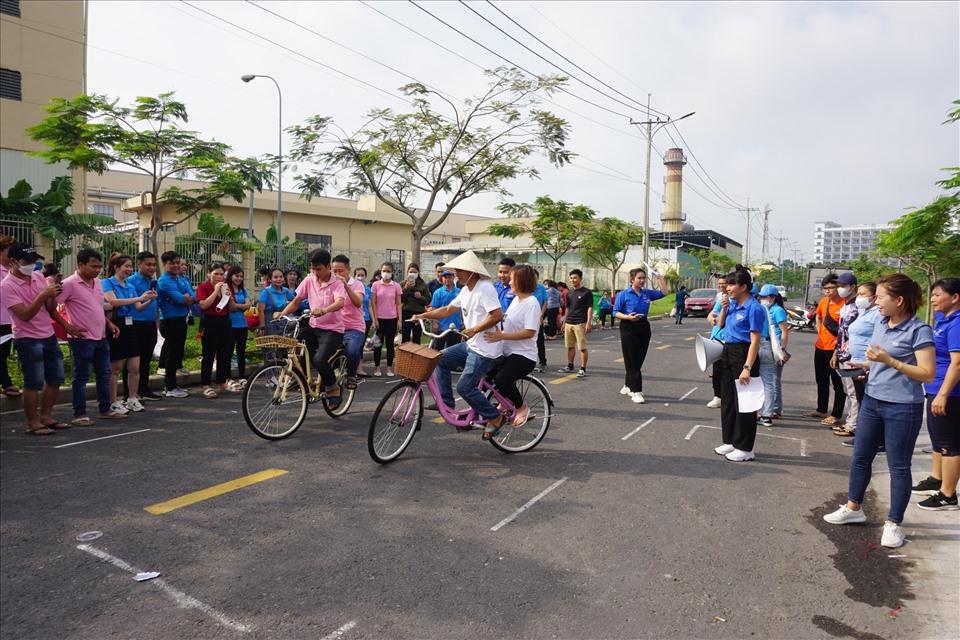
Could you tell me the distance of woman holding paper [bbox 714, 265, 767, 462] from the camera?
628 centimetres

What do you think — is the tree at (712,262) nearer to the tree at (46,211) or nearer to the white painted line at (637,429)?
the tree at (46,211)

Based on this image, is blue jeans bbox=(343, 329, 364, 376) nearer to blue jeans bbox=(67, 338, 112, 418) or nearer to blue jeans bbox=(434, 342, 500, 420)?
blue jeans bbox=(434, 342, 500, 420)

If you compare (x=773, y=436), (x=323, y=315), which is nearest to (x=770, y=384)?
(x=773, y=436)

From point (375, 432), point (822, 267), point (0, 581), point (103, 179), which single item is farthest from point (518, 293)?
point (103, 179)

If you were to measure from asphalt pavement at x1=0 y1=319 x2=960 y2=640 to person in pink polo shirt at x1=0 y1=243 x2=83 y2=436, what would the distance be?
1.28 feet

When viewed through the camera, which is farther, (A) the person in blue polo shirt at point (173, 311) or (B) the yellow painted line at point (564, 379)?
(B) the yellow painted line at point (564, 379)

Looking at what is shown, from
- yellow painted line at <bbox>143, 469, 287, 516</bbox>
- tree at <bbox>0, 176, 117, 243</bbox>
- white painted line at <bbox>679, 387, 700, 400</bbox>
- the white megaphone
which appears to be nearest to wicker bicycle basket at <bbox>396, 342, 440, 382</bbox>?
yellow painted line at <bbox>143, 469, 287, 516</bbox>

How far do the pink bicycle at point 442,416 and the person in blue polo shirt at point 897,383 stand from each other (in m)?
2.91

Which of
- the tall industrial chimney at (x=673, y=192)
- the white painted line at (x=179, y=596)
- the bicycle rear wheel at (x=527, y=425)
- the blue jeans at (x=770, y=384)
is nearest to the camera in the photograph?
the white painted line at (x=179, y=596)

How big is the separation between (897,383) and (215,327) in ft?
27.1

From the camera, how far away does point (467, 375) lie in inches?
Answer: 236

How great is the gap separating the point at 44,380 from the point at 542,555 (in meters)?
5.94

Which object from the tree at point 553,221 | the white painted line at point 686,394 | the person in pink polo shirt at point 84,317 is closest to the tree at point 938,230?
the white painted line at point 686,394

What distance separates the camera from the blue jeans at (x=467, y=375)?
19.7 feet
